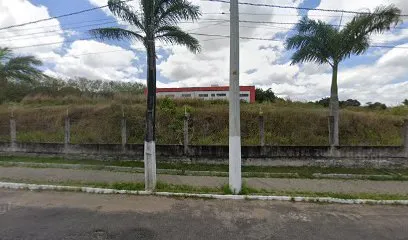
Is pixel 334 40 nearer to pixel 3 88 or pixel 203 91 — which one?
pixel 3 88

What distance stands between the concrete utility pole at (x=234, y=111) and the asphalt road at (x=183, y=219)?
66 centimetres

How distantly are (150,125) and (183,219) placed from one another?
256 centimetres

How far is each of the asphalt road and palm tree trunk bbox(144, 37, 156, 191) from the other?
60cm

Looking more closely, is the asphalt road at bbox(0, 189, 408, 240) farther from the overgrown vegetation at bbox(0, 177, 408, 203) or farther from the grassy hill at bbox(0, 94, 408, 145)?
the grassy hill at bbox(0, 94, 408, 145)

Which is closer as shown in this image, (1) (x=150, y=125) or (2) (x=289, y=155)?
(1) (x=150, y=125)

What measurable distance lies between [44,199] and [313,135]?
9227 millimetres

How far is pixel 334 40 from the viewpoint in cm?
933

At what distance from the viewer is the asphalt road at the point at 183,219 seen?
422 cm

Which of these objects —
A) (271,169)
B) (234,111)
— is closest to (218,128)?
(271,169)

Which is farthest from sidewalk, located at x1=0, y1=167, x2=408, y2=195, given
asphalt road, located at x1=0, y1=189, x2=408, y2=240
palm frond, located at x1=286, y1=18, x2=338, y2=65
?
palm frond, located at x1=286, y1=18, x2=338, y2=65

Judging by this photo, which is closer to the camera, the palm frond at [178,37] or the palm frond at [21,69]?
the palm frond at [178,37]

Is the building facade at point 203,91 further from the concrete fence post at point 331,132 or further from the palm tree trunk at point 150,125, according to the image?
the palm tree trunk at point 150,125

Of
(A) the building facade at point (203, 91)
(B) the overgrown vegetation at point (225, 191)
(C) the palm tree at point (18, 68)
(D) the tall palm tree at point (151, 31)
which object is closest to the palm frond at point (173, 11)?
(D) the tall palm tree at point (151, 31)

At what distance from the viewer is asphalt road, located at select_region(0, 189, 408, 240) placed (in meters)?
4.22
